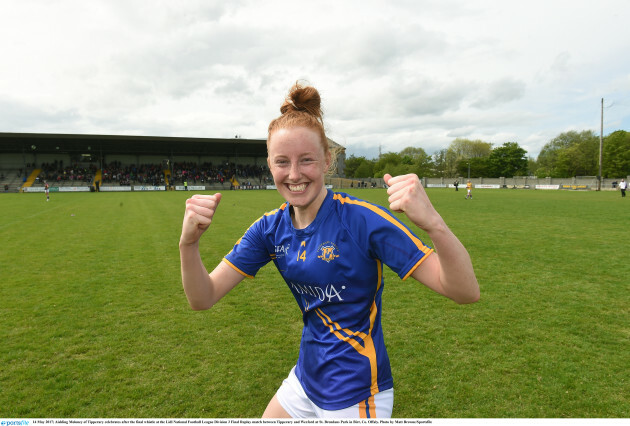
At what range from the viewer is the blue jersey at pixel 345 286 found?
5.90 feet

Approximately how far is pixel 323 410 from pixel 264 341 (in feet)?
10.2

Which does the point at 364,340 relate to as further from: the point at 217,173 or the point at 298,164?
the point at 217,173

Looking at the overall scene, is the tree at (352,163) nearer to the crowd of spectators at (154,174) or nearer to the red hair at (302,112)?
the crowd of spectators at (154,174)

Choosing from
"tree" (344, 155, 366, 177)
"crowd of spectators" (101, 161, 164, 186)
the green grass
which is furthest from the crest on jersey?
"tree" (344, 155, 366, 177)

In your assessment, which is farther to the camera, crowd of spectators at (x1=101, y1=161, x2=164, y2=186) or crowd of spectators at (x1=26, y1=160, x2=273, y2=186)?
crowd of spectators at (x1=101, y1=161, x2=164, y2=186)

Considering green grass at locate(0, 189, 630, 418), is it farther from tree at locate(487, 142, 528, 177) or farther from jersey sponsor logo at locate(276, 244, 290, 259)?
tree at locate(487, 142, 528, 177)

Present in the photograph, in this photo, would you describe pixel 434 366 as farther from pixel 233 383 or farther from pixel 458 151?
pixel 458 151

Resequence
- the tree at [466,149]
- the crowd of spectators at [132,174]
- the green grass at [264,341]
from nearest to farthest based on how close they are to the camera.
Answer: the green grass at [264,341] < the crowd of spectators at [132,174] < the tree at [466,149]

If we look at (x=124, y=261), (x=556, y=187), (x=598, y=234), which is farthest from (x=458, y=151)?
(x=124, y=261)

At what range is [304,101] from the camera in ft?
6.74

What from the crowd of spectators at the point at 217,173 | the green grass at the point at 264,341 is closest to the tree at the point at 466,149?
the crowd of spectators at the point at 217,173

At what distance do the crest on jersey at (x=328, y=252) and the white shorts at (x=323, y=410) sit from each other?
2.41 ft

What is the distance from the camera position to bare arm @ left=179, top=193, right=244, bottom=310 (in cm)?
187

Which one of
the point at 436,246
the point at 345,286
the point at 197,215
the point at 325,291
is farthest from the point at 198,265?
the point at 436,246
